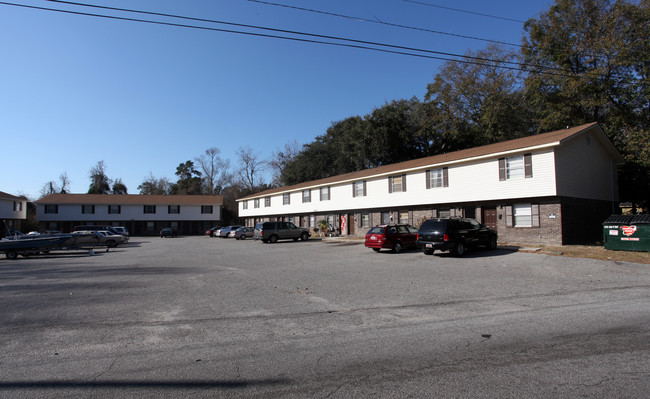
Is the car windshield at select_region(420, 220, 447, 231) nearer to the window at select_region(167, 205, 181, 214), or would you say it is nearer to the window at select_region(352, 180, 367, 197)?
the window at select_region(352, 180, 367, 197)

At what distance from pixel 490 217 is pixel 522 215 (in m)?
2.09

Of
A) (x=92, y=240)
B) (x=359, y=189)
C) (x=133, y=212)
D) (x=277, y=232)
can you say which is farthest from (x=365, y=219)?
(x=133, y=212)

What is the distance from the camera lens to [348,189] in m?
34.7

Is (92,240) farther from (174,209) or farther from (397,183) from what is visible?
(174,209)

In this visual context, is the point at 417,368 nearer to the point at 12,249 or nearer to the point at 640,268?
the point at 640,268

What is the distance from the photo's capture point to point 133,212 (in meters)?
56.9

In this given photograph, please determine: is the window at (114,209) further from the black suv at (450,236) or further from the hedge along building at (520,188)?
the black suv at (450,236)

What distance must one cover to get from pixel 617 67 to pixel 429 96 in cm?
1828

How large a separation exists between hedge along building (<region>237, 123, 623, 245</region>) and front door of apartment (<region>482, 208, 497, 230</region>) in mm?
61

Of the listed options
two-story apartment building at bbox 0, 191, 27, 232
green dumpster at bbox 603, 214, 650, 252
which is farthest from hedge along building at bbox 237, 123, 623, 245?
two-story apartment building at bbox 0, 191, 27, 232

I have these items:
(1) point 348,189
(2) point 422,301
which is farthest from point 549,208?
(1) point 348,189

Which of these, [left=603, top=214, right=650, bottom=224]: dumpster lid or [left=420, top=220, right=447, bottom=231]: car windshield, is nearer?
[left=603, top=214, right=650, bottom=224]: dumpster lid

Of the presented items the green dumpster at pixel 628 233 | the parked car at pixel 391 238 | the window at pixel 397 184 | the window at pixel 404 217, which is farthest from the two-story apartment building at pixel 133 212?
the green dumpster at pixel 628 233

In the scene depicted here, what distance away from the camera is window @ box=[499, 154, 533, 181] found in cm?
2044
